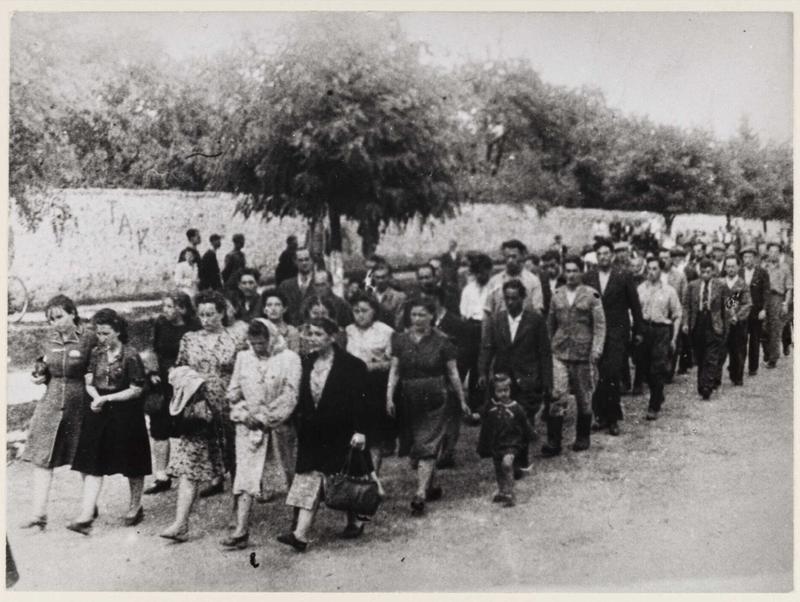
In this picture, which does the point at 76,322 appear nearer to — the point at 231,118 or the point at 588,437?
the point at 231,118

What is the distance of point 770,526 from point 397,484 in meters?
2.74

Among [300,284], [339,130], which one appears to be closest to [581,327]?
[300,284]

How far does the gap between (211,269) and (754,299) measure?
17.7 ft

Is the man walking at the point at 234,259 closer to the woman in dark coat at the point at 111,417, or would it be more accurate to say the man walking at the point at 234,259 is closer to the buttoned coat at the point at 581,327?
the woman in dark coat at the point at 111,417

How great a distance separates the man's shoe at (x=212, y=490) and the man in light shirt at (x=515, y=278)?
2.50 metres

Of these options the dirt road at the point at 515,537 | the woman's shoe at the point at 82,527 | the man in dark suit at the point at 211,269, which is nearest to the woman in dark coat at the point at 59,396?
the woman's shoe at the point at 82,527

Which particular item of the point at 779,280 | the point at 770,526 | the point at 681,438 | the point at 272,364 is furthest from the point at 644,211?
the point at 272,364

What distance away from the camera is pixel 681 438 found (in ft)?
24.3

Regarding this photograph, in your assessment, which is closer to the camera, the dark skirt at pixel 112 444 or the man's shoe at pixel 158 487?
the dark skirt at pixel 112 444

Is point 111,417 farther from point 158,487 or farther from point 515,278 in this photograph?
point 515,278

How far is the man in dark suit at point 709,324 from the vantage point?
837 centimetres

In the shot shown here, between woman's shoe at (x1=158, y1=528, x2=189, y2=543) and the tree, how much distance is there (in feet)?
11.8

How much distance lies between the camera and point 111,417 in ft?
19.4

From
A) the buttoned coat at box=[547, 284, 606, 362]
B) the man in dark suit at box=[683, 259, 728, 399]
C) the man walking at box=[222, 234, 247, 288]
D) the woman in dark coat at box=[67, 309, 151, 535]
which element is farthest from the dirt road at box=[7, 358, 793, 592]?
the man walking at box=[222, 234, 247, 288]
